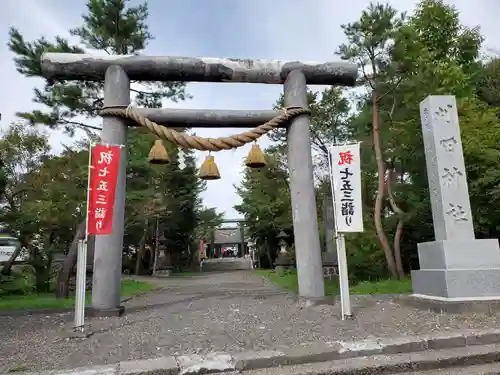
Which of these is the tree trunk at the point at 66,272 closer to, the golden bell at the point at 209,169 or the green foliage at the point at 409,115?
the golden bell at the point at 209,169

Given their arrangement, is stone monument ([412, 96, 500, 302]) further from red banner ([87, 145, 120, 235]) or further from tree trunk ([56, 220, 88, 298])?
tree trunk ([56, 220, 88, 298])

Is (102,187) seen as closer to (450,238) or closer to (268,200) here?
(450,238)

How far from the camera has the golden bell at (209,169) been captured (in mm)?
7344

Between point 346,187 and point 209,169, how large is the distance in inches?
107

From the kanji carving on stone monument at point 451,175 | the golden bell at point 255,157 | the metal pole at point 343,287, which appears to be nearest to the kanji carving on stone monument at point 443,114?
the kanji carving on stone monument at point 451,175

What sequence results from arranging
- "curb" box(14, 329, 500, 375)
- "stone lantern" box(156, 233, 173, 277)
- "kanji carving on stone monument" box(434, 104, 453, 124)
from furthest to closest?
"stone lantern" box(156, 233, 173, 277) → "kanji carving on stone monument" box(434, 104, 453, 124) → "curb" box(14, 329, 500, 375)

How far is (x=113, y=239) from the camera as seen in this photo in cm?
657

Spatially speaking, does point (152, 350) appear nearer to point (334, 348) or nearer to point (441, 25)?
point (334, 348)

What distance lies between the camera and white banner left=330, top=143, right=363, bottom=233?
5902 mm

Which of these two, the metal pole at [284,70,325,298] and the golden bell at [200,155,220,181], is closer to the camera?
the metal pole at [284,70,325,298]

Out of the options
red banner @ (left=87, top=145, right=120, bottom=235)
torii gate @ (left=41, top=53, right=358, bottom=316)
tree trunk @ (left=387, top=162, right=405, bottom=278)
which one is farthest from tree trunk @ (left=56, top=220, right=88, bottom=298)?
tree trunk @ (left=387, top=162, right=405, bottom=278)

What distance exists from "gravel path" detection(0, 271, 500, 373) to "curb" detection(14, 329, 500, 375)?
296 millimetres

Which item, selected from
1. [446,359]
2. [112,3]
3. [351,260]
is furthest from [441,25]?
[446,359]

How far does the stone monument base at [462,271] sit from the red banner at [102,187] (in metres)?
5.37
